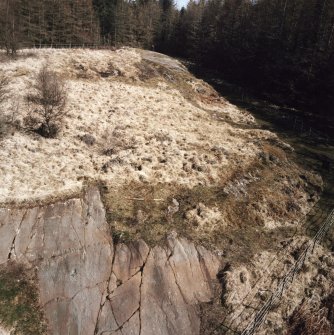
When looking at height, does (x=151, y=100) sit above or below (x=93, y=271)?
above

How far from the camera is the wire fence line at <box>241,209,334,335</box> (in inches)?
603

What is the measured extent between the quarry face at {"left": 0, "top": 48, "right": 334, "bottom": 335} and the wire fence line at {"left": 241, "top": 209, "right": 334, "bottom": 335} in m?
0.32

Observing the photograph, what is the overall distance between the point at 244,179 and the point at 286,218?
4025 millimetres

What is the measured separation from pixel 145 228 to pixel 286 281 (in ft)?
26.5

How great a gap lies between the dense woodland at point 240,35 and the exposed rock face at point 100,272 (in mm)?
27891

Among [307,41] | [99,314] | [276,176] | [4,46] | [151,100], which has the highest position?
[307,41]

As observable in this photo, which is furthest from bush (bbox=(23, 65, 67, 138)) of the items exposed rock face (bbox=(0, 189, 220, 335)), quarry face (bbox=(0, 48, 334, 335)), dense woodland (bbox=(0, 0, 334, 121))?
dense woodland (bbox=(0, 0, 334, 121))

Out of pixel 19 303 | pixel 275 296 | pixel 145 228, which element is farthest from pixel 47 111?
pixel 275 296

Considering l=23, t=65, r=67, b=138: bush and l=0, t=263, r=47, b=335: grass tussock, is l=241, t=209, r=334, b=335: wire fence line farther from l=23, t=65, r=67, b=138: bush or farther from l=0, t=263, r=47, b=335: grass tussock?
l=23, t=65, r=67, b=138: bush

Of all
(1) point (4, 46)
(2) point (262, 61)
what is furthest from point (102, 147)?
(2) point (262, 61)

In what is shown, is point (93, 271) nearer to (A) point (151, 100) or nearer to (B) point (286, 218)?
(B) point (286, 218)

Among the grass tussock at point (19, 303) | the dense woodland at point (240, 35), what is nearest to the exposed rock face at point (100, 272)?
the grass tussock at point (19, 303)

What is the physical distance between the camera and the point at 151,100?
113 ft

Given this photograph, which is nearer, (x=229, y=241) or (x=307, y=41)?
(x=229, y=241)
